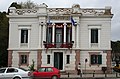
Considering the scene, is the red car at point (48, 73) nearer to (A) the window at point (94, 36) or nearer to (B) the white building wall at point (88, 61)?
(B) the white building wall at point (88, 61)

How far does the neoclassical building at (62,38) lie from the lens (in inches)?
1786

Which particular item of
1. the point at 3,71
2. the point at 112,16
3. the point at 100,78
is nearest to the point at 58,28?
the point at 112,16

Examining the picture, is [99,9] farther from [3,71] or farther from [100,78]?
[3,71]

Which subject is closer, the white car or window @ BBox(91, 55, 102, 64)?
the white car

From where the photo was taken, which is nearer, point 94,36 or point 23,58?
point 94,36

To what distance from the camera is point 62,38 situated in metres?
46.5

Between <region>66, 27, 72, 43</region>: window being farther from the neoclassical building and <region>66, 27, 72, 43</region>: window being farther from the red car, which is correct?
the red car

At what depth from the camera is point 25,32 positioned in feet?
154

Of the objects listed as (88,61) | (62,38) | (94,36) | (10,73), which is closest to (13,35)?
(62,38)

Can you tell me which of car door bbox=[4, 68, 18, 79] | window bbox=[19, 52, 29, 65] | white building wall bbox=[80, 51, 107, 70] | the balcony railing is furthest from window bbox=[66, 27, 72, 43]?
car door bbox=[4, 68, 18, 79]

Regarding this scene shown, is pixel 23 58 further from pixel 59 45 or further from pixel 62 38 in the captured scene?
pixel 62 38

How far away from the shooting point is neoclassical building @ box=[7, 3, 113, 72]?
4538cm

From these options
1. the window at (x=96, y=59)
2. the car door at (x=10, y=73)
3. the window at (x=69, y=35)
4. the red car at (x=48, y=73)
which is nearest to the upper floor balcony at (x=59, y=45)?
the window at (x=69, y=35)

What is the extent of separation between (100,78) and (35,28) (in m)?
15.7
